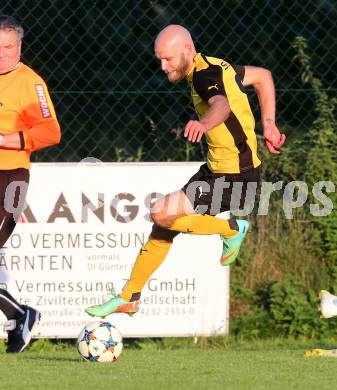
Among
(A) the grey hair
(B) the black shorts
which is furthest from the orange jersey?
(B) the black shorts

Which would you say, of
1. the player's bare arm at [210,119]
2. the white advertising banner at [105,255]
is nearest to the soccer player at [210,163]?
the player's bare arm at [210,119]

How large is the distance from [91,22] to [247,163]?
3.40 metres

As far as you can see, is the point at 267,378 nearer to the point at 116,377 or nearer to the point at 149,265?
the point at 116,377

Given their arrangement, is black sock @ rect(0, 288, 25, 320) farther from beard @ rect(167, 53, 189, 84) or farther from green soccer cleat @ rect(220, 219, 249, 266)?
beard @ rect(167, 53, 189, 84)

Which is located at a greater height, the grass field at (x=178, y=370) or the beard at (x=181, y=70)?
the beard at (x=181, y=70)

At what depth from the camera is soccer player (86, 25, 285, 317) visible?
8.05 m

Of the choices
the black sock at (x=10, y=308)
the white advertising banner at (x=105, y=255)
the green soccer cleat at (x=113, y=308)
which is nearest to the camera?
the green soccer cleat at (x=113, y=308)

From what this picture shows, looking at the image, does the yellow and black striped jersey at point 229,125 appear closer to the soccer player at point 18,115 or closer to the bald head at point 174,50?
the bald head at point 174,50

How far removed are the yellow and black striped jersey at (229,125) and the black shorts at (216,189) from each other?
0.04 meters

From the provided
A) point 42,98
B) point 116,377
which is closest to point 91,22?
point 42,98

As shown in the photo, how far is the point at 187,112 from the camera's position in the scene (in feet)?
36.7

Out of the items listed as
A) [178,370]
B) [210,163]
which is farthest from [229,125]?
[178,370]

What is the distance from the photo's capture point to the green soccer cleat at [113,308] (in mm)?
8406

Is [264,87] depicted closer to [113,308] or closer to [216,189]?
[216,189]
